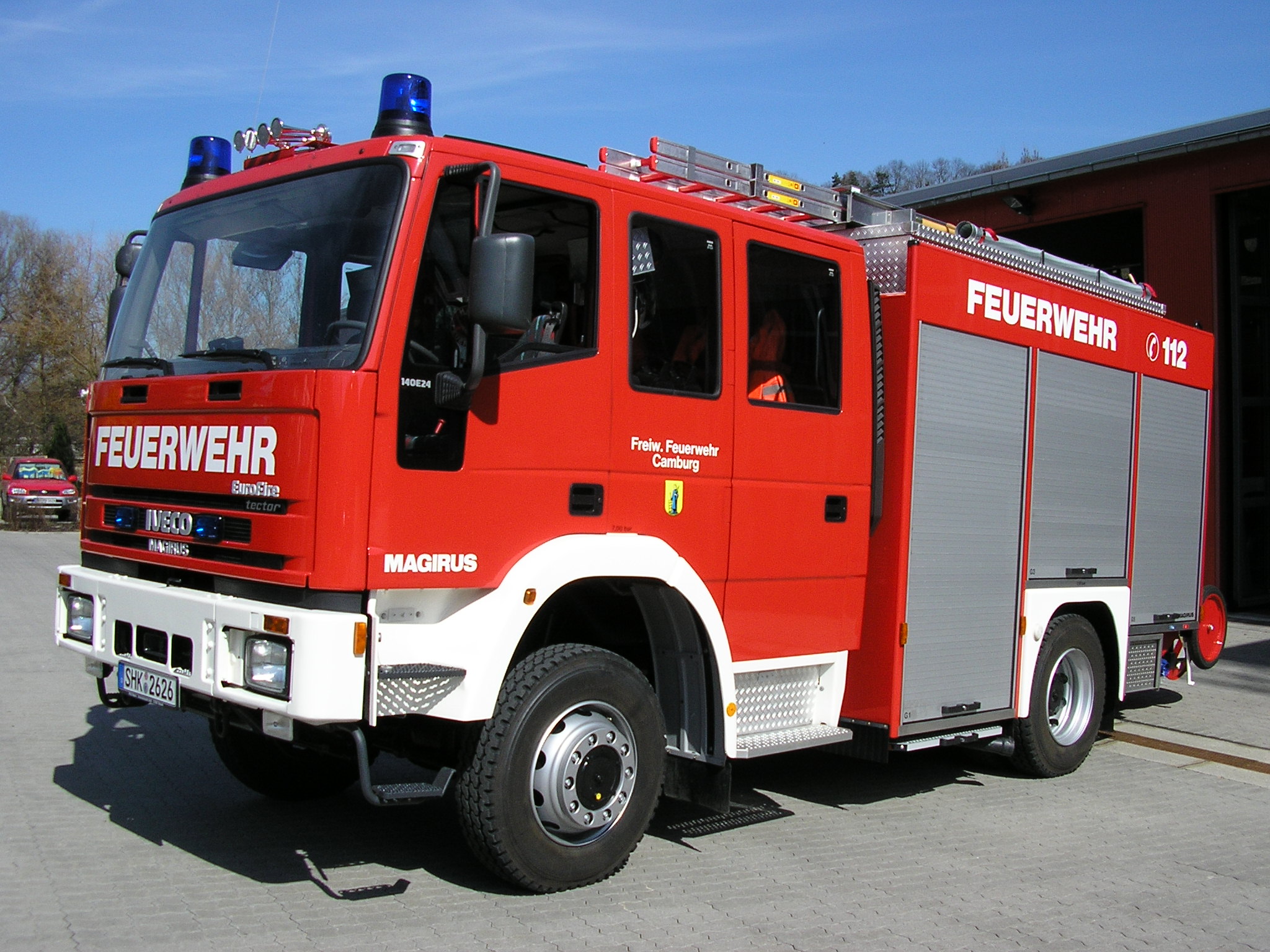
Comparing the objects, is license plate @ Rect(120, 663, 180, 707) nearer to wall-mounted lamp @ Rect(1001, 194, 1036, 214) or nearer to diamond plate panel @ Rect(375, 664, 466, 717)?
diamond plate panel @ Rect(375, 664, 466, 717)

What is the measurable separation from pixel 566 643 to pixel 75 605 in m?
2.19

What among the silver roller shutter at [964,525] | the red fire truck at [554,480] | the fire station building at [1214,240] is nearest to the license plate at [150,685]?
the red fire truck at [554,480]

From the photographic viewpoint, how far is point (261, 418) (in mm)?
4293

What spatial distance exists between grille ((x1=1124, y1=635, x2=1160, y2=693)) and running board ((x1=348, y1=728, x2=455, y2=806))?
17.5 ft

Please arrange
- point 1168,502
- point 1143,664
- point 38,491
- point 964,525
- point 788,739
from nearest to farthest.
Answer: point 788,739
point 964,525
point 1143,664
point 1168,502
point 38,491

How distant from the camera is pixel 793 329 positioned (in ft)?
18.7

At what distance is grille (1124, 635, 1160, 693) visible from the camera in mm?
8070

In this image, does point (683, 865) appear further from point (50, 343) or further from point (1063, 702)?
point (50, 343)

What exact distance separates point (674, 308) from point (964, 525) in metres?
2.29

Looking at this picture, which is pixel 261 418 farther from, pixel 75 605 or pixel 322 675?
pixel 75 605

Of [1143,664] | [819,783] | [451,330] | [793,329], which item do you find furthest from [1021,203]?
[451,330]

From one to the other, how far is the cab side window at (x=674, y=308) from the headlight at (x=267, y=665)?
1.77 meters

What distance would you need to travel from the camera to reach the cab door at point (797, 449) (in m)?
5.44

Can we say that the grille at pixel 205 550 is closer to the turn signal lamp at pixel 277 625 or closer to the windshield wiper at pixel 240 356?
the turn signal lamp at pixel 277 625
